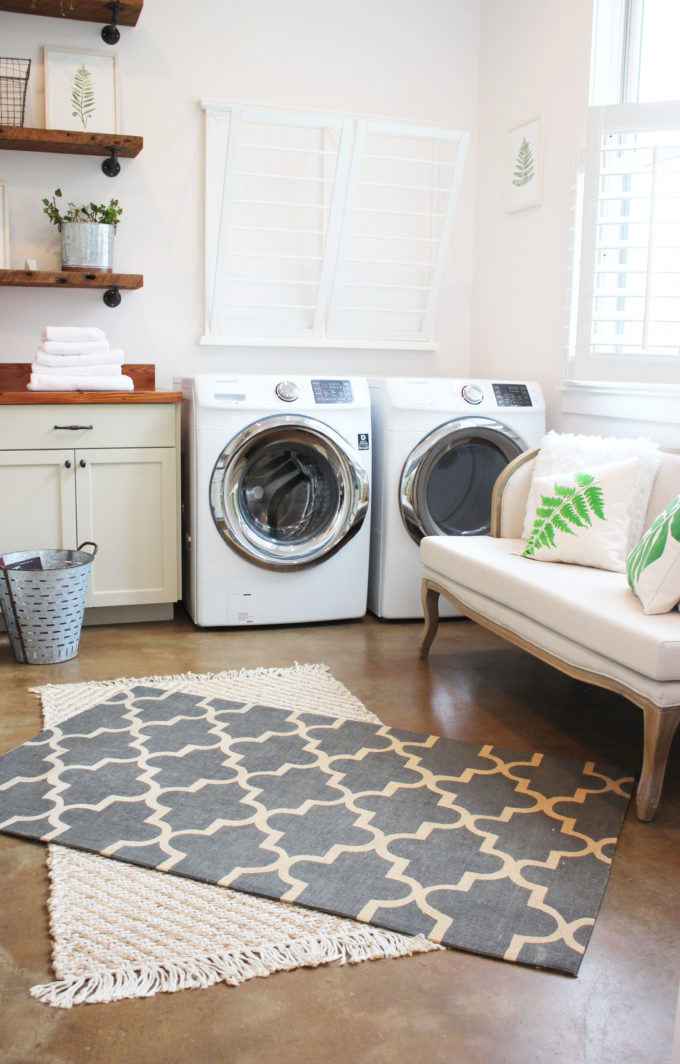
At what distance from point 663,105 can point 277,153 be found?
1690 mm

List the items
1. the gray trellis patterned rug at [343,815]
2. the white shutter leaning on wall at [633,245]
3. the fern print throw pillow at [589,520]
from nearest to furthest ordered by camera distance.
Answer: the gray trellis patterned rug at [343,815] → the fern print throw pillow at [589,520] → the white shutter leaning on wall at [633,245]

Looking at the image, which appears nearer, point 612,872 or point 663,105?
point 612,872

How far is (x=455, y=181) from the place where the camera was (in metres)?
4.05

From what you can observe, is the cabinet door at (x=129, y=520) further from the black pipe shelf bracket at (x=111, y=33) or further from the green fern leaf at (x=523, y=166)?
the green fern leaf at (x=523, y=166)

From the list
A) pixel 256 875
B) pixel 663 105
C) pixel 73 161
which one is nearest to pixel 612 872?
pixel 256 875

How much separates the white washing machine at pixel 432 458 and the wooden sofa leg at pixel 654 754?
162 centimetres

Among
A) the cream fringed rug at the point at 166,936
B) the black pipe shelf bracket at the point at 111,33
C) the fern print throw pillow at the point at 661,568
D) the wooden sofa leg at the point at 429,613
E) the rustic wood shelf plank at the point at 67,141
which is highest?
the black pipe shelf bracket at the point at 111,33

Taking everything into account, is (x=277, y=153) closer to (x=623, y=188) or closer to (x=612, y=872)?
(x=623, y=188)

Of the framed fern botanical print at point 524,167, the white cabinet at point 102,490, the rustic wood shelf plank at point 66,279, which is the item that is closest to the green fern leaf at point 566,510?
the white cabinet at point 102,490

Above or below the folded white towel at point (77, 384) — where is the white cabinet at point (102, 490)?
below

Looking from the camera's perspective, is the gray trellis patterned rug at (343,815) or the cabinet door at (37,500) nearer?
the gray trellis patterned rug at (343,815)

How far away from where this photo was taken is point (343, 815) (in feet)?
6.78

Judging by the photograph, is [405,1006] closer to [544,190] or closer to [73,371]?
[73,371]

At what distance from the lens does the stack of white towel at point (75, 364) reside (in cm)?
333
